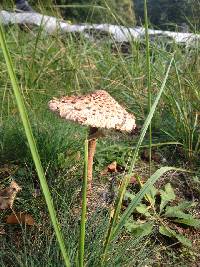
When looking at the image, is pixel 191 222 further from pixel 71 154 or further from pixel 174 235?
pixel 71 154

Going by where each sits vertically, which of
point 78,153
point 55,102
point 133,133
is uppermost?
point 55,102

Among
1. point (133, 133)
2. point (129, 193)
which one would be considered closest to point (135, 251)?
point (129, 193)

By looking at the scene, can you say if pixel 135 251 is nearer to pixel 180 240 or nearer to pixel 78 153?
pixel 180 240

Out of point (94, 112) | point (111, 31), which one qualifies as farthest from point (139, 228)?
point (111, 31)

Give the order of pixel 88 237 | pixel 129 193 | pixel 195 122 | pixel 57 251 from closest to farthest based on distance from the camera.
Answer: pixel 57 251, pixel 88 237, pixel 129 193, pixel 195 122

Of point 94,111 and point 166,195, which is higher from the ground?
point 94,111

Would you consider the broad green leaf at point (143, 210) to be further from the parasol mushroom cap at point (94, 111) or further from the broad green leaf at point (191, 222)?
the parasol mushroom cap at point (94, 111)

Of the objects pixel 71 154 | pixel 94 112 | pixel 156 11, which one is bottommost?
pixel 71 154

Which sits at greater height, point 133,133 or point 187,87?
point 187,87
